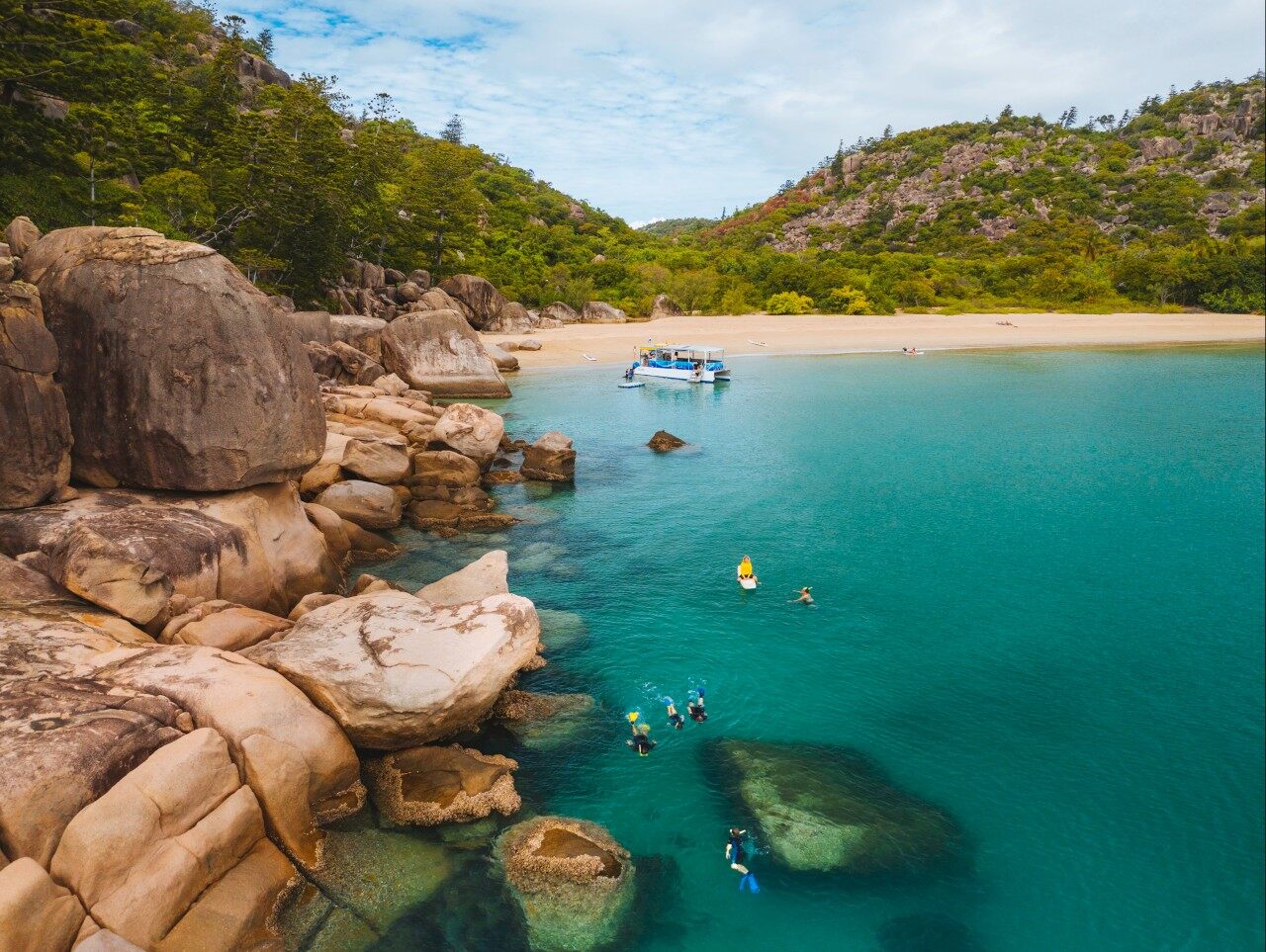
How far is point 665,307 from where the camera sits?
307ft

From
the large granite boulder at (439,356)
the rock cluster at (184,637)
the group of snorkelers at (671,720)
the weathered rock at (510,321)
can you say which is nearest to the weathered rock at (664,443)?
the large granite boulder at (439,356)

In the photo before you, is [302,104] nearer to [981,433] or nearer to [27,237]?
[27,237]

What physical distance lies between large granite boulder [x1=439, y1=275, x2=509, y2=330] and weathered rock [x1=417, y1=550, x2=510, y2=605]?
56981 millimetres

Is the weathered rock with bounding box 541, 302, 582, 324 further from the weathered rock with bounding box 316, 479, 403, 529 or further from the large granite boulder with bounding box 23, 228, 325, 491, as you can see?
the large granite boulder with bounding box 23, 228, 325, 491

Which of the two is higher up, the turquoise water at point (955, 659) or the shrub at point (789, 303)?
the shrub at point (789, 303)

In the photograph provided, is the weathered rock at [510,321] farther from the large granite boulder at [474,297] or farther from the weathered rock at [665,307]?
the weathered rock at [665,307]

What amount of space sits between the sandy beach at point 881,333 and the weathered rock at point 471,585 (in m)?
47.7

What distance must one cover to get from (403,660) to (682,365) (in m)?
50.0

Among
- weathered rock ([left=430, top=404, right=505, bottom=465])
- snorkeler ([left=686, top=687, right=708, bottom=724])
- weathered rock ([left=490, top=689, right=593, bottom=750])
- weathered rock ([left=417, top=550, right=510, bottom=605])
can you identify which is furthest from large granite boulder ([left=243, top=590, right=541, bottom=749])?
weathered rock ([left=430, top=404, right=505, bottom=465])

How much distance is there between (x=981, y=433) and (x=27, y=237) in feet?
127

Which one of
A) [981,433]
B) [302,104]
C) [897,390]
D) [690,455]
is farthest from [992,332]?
[302,104]

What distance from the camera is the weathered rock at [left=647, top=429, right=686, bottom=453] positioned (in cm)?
3756

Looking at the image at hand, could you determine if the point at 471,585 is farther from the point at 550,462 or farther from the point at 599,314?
the point at 599,314

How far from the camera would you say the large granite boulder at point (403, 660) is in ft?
40.1
